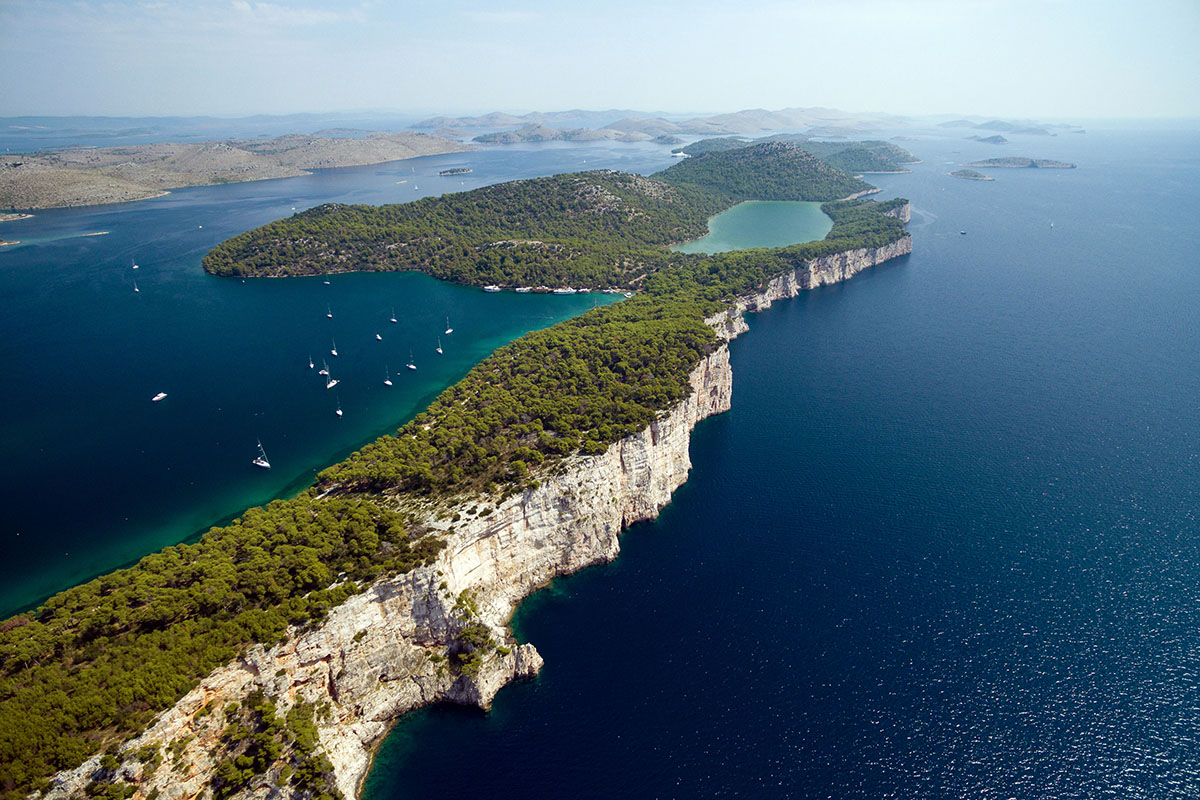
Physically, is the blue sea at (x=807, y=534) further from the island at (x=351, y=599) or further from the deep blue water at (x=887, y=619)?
the island at (x=351, y=599)

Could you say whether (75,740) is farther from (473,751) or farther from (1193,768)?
(1193,768)

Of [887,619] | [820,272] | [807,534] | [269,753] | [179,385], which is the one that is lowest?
[887,619]

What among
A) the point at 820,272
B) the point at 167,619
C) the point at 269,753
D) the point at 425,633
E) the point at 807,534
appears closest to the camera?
the point at 269,753

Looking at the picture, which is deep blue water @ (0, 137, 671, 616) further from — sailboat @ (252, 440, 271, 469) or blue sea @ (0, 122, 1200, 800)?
sailboat @ (252, 440, 271, 469)

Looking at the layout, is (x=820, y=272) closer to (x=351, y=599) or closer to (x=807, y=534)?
(x=807, y=534)

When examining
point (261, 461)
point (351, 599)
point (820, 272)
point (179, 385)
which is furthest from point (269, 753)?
point (820, 272)

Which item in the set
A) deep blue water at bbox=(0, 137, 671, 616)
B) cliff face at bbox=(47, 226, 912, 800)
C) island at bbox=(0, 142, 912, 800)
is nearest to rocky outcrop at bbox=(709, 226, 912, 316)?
deep blue water at bbox=(0, 137, 671, 616)
